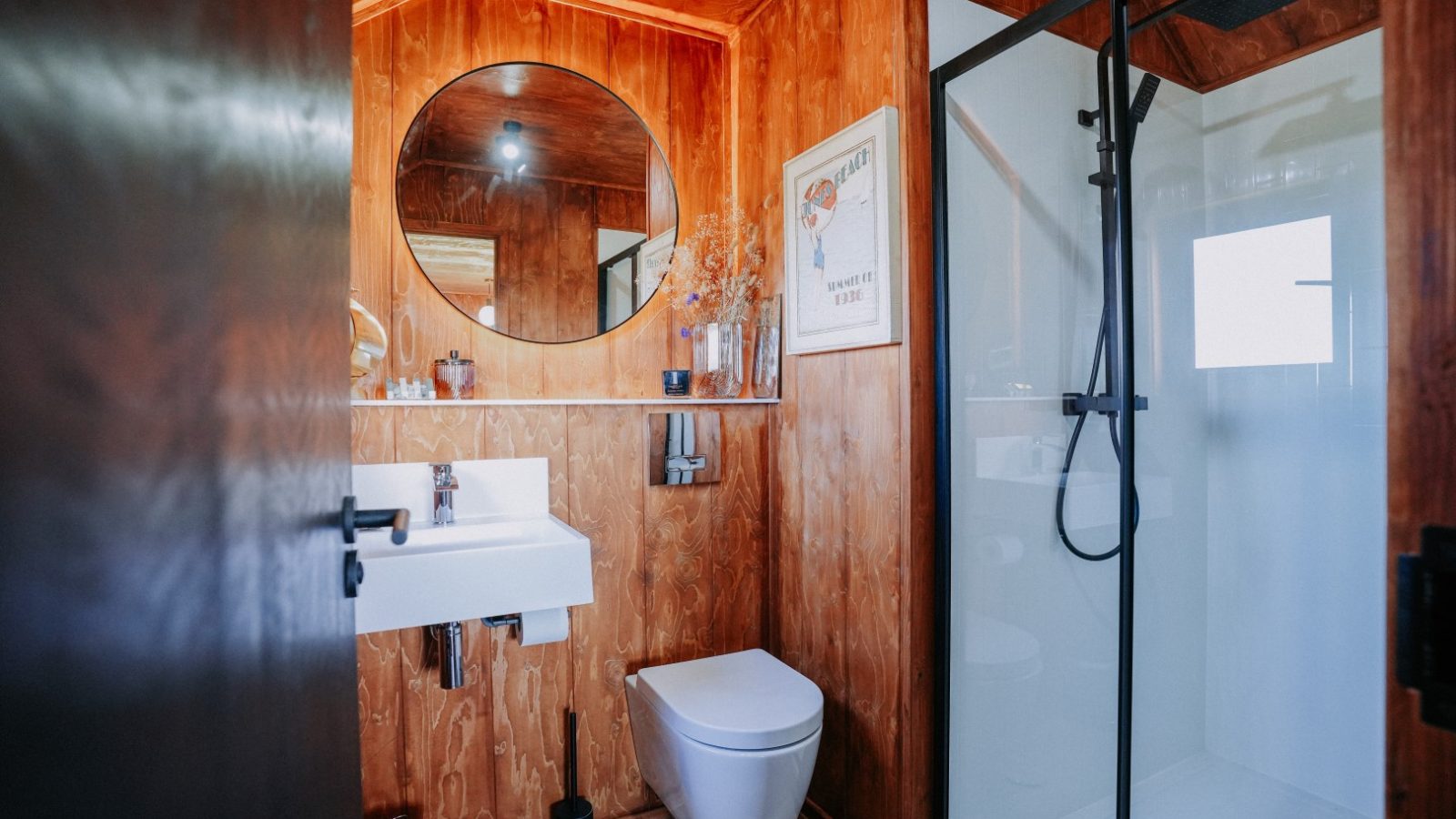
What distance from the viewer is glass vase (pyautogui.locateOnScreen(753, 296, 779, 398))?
2.00m

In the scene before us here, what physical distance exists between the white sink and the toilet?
0.35 meters

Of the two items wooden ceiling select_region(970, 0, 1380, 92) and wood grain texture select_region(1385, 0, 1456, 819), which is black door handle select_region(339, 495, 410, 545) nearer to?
wood grain texture select_region(1385, 0, 1456, 819)

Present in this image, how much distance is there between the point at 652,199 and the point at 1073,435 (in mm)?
1328

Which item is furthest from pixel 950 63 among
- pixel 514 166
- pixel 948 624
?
pixel 948 624

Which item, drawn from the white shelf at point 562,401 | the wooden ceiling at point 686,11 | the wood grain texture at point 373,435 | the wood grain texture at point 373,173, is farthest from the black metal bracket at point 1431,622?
the wooden ceiling at point 686,11

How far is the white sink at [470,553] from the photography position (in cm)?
121

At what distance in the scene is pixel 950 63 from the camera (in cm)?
156

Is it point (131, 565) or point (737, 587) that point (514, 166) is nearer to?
point (737, 587)

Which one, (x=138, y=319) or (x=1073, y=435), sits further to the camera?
(x=1073, y=435)

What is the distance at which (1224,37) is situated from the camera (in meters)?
1.44

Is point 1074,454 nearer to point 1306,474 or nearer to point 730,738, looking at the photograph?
point 1306,474

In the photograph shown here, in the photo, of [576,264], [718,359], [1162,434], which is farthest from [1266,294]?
[576,264]

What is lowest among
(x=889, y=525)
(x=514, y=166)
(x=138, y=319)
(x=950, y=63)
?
(x=889, y=525)

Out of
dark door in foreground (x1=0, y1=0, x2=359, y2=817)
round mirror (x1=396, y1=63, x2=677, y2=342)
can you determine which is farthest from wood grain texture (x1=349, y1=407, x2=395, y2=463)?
dark door in foreground (x1=0, y1=0, x2=359, y2=817)
